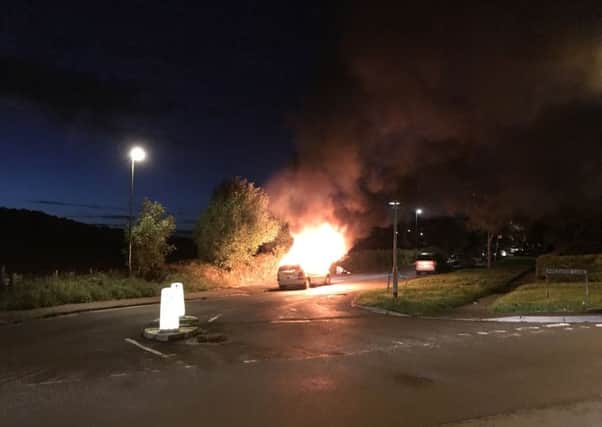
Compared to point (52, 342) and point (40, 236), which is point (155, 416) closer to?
point (52, 342)

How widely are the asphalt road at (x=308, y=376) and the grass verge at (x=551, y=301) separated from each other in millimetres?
2901

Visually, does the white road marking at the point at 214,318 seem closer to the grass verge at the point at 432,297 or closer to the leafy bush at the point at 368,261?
the grass verge at the point at 432,297

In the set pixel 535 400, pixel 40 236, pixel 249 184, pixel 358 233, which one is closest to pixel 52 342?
pixel 535 400

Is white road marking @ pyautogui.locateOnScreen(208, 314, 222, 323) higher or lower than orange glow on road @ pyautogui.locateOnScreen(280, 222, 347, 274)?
lower

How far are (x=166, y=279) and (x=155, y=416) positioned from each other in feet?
77.8

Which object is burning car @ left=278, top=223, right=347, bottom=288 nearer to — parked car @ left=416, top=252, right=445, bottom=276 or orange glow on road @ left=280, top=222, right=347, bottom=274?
orange glow on road @ left=280, top=222, right=347, bottom=274

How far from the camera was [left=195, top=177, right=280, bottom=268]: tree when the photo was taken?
3500cm

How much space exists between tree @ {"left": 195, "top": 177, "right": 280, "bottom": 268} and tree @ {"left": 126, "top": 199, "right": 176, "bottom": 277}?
4.95 meters

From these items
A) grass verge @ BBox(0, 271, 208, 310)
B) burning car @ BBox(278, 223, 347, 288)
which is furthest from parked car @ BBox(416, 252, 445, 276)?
grass verge @ BBox(0, 271, 208, 310)

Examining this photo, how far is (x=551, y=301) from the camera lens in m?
19.3

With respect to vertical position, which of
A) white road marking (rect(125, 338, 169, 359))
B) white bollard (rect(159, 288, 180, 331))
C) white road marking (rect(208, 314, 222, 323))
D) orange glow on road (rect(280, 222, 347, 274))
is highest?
orange glow on road (rect(280, 222, 347, 274))

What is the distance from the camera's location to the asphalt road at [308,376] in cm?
697

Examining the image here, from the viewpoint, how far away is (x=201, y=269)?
3388 cm

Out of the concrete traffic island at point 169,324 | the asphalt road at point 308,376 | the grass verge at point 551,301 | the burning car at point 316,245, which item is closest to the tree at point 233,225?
the burning car at point 316,245
